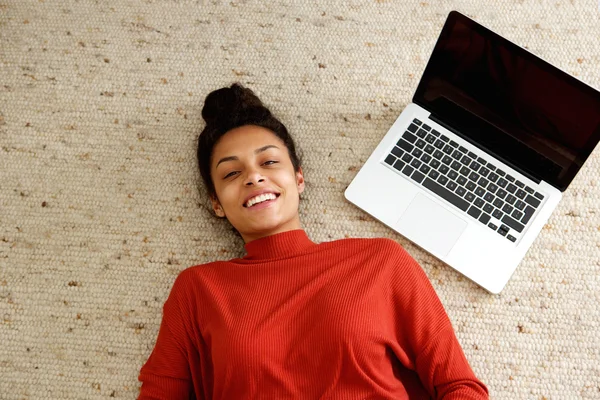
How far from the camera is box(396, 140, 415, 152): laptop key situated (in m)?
1.21

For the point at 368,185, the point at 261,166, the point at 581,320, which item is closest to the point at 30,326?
the point at 261,166

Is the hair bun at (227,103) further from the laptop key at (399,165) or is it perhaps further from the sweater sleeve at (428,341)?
the sweater sleeve at (428,341)

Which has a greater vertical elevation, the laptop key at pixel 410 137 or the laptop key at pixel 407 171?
the laptop key at pixel 410 137

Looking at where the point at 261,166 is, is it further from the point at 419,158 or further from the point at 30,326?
the point at 30,326

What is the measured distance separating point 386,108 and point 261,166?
0.38 m

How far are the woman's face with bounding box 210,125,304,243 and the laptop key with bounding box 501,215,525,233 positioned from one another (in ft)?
1.44

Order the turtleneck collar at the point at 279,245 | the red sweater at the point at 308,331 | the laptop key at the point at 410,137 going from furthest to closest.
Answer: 1. the laptop key at the point at 410,137
2. the turtleneck collar at the point at 279,245
3. the red sweater at the point at 308,331

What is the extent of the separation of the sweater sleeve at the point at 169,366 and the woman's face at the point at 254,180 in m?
0.22

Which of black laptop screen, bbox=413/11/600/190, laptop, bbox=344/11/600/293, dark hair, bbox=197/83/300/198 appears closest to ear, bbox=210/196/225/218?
dark hair, bbox=197/83/300/198

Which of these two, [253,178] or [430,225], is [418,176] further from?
[253,178]

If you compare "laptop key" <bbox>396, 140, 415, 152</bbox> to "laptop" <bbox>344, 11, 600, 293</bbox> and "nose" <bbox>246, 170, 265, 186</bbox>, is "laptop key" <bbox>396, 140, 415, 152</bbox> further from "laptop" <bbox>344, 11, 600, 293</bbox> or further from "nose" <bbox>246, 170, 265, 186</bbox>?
"nose" <bbox>246, 170, 265, 186</bbox>

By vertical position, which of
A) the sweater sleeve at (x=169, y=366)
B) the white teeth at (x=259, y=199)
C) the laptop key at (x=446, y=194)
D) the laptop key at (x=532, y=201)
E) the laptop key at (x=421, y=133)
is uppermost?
the laptop key at (x=421, y=133)

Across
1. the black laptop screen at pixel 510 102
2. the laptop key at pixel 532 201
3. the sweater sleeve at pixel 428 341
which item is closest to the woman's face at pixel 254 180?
the sweater sleeve at pixel 428 341

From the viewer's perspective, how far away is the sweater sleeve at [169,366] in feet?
3.45
